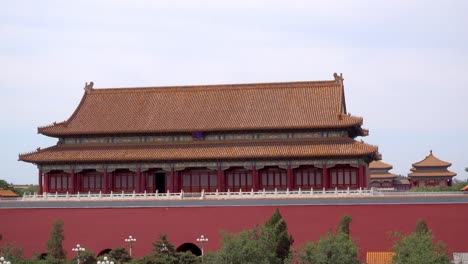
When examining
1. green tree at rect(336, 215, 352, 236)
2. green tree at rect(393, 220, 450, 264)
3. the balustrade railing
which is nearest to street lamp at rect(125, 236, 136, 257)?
the balustrade railing

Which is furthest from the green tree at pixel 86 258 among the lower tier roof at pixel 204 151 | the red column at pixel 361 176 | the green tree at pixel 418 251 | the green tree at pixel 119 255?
the red column at pixel 361 176

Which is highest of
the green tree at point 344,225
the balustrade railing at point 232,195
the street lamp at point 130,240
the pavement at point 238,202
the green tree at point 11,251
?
the balustrade railing at point 232,195

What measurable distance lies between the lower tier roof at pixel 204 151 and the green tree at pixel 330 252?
41.6 ft

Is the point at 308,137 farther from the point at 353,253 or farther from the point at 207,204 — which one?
the point at 353,253

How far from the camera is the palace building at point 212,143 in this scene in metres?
67.3

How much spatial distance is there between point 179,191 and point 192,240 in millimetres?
5127

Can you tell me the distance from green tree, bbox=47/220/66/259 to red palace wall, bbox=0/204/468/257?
2.66m

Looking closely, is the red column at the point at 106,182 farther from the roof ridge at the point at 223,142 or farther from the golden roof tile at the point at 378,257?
the golden roof tile at the point at 378,257

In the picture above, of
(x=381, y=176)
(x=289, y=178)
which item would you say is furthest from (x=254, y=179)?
(x=381, y=176)

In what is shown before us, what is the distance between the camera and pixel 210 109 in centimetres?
7156

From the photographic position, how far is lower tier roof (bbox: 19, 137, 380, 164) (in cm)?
6638

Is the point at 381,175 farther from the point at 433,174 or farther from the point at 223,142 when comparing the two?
the point at 223,142

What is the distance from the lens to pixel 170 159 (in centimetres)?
6838

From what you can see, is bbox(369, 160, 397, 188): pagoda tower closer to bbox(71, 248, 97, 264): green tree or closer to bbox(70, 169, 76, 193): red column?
bbox(70, 169, 76, 193): red column
